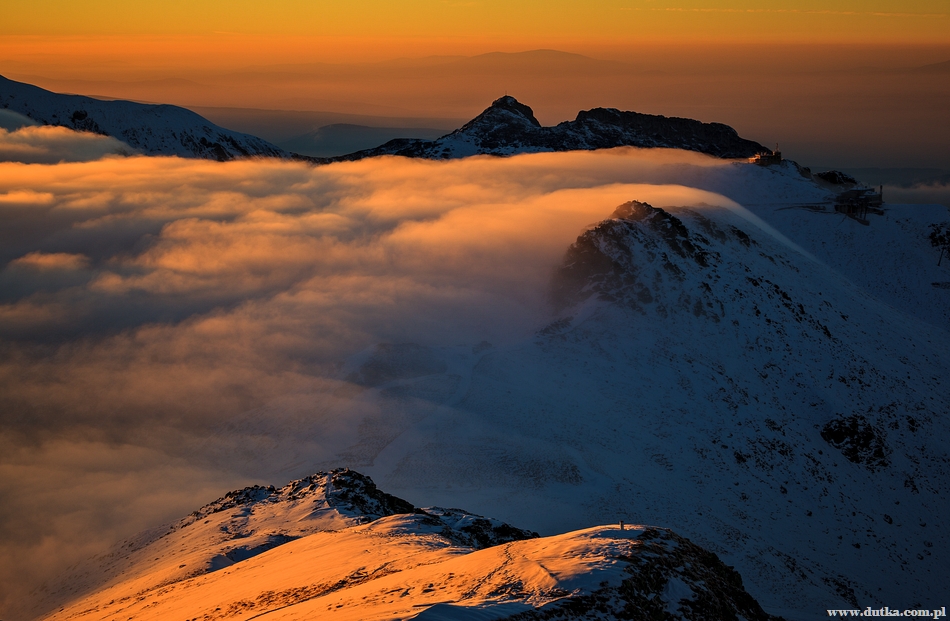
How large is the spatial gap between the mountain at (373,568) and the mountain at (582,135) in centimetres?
12407

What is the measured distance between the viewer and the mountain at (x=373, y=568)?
25328 millimetres

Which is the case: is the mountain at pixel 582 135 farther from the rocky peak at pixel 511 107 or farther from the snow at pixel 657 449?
the snow at pixel 657 449

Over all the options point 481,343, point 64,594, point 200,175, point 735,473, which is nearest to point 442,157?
point 200,175

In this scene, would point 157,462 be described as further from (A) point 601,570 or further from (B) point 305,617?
(A) point 601,570

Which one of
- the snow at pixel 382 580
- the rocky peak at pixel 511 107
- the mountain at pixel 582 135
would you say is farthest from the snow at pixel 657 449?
the rocky peak at pixel 511 107

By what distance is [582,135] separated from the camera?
165 meters

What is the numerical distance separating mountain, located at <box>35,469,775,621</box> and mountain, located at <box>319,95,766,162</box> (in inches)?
4885

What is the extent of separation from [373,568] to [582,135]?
144155mm

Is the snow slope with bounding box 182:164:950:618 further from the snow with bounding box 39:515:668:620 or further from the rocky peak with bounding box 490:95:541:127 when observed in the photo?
the rocky peak with bounding box 490:95:541:127

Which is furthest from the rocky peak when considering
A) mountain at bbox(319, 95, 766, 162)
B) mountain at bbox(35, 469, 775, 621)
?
mountain at bbox(35, 469, 775, 621)

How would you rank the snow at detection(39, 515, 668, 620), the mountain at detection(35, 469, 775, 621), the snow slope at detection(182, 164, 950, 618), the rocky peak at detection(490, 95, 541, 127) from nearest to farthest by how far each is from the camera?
1. the snow at detection(39, 515, 668, 620)
2. the mountain at detection(35, 469, 775, 621)
3. the snow slope at detection(182, 164, 950, 618)
4. the rocky peak at detection(490, 95, 541, 127)

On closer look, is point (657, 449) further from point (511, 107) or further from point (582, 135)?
point (511, 107)

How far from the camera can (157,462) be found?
2608 inches

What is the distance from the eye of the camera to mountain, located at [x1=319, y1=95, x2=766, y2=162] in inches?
6407
